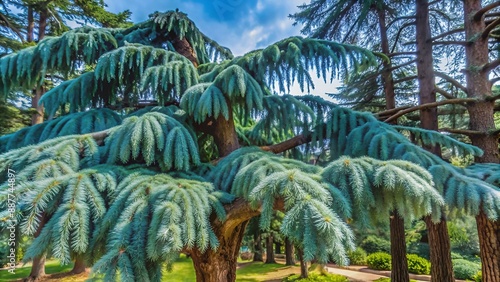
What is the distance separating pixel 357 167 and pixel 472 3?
19.9ft

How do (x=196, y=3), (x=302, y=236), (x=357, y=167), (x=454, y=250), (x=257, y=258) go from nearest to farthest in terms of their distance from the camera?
(x=302, y=236)
(x=357, y=167)
(x=196, y=3)
(x=454, y=250)
(x=257, y=258)

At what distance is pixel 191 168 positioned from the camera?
138 inches

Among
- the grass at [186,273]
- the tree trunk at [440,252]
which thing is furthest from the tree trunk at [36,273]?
the tree trunk at [440,252]

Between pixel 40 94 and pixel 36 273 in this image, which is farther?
pixel 40 94

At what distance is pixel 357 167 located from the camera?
237 cm

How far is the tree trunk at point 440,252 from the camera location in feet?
19.5

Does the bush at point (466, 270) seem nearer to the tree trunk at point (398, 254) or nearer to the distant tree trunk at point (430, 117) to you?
the tree trunk at point (398, 254)

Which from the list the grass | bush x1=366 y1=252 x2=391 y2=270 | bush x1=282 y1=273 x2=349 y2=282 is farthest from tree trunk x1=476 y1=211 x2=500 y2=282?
bush x1=366 y1=252 x2=391 y2=270

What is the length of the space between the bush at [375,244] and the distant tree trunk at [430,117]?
9323 mm

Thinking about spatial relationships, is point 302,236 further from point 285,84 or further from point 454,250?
point 454,250

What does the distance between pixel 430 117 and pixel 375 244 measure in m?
10.6

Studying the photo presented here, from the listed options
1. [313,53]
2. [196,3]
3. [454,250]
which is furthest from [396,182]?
[454,250]

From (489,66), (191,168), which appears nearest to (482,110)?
(489,66)

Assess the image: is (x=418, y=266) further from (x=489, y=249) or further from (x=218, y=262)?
(x=218, y=262)
